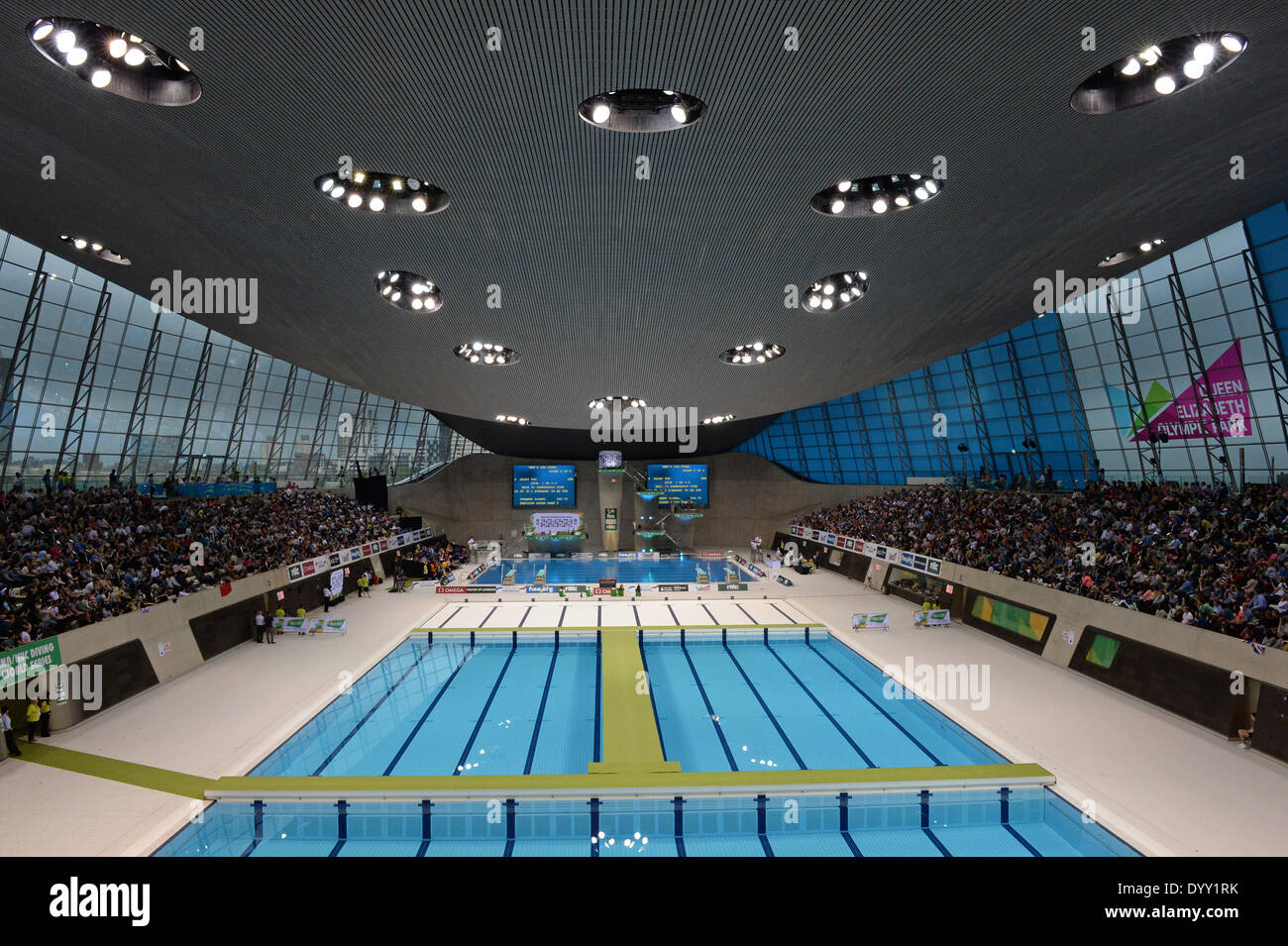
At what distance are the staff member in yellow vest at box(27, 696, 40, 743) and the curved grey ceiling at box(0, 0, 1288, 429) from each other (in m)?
8.03

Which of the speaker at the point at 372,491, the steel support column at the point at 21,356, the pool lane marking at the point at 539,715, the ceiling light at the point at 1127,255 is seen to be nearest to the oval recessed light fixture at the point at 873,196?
the ceiling light at the point at 1127,255

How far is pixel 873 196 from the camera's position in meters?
8.60

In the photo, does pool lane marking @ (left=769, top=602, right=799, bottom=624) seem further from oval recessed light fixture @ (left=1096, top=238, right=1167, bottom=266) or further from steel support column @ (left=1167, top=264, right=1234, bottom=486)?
oval recessed light fixture @ (left=1096, top=238, right=1167, bottom=266)

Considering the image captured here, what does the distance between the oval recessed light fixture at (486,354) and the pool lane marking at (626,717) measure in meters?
8.60

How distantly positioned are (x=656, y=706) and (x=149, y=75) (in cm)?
1410

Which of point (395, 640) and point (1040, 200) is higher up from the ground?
point (1040, 200)

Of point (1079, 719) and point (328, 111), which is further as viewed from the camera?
point (1079, 719)

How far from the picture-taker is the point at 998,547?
22.2 m

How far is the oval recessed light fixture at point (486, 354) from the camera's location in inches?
664

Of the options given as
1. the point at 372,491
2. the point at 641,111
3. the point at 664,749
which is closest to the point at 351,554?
the point at 372,491

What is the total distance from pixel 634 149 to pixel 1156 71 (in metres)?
4.93
